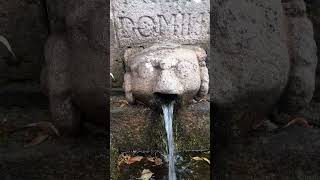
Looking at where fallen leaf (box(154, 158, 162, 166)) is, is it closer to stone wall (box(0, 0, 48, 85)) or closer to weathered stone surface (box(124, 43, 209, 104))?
weathered stone surface (box(124, 43, 209, 104))

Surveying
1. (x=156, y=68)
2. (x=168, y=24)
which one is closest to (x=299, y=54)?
(x=168, y=24)

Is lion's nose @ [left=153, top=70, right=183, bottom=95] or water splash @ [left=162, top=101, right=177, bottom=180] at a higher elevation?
lion's nose @ [left=153, top=70, right=183, bottom=95]

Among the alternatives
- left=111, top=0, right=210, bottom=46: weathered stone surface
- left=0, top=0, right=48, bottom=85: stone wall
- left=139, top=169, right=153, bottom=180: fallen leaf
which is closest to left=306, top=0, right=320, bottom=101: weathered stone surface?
left=111, top=0, right=210, bottom=46: weathered stone surface

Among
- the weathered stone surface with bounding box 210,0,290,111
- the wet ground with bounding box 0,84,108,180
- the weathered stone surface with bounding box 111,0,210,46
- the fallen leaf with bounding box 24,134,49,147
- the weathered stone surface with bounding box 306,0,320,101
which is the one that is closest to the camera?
the weathered stone surface with bounding box 111,0,210,46

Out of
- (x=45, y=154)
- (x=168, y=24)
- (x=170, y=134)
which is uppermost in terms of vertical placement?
(x=168, y=24)

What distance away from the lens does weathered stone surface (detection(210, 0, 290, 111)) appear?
2.02 m

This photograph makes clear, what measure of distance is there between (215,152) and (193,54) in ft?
1.58

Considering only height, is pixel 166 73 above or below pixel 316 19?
below

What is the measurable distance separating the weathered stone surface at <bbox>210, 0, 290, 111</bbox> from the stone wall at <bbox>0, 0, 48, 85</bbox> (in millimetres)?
863

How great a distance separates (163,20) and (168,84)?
0.81 feet

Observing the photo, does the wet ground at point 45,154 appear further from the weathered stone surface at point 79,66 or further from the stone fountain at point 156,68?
the stone fountain at point 156,68

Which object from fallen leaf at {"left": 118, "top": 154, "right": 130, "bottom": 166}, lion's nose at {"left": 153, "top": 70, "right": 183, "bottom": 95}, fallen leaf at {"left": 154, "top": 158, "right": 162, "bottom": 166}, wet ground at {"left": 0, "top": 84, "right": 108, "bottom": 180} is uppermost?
lion's nose at {"left": 153, "top": 70, "right": 183, "bottom": 95}

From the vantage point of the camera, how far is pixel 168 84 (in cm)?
172

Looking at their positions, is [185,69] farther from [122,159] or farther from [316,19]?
[316,19]
